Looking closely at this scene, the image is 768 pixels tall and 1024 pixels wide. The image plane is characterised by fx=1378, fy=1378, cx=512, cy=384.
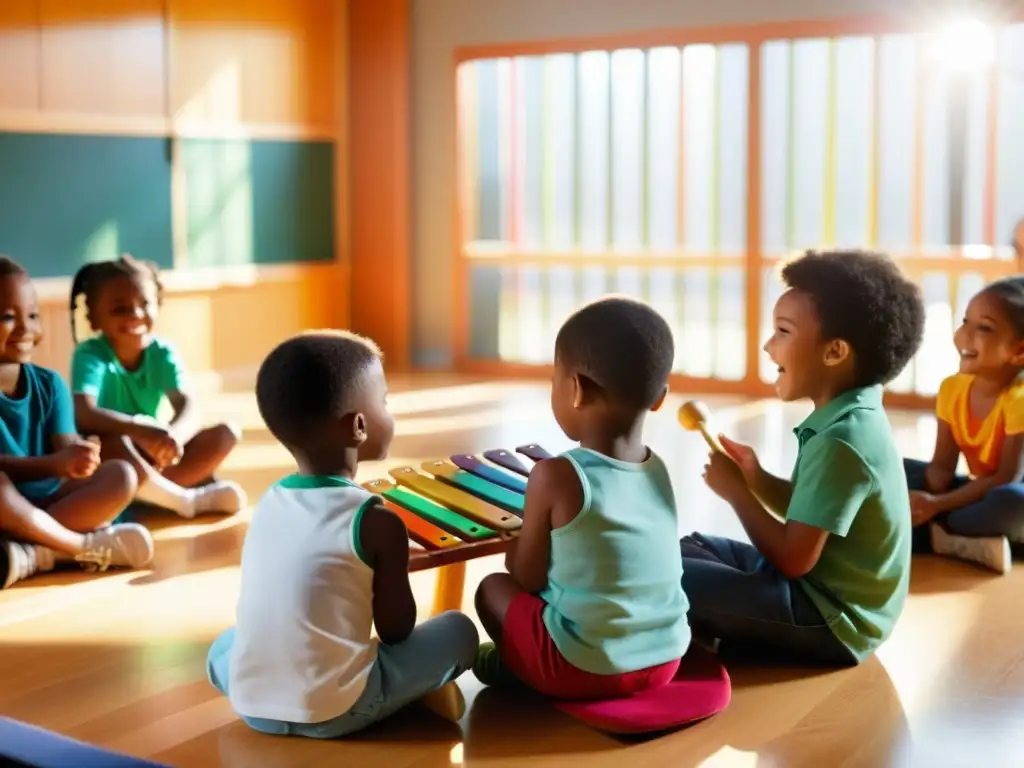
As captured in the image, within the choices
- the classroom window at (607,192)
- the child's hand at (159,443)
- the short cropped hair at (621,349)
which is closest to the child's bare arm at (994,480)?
the short cropped hair at (621,349)

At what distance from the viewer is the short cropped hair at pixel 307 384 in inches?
80.0

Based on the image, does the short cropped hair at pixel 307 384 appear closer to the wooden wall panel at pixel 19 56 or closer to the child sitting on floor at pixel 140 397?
the child sitting on floor at pixel 140 397

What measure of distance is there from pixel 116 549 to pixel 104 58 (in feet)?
9.19

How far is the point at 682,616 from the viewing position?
224 cm

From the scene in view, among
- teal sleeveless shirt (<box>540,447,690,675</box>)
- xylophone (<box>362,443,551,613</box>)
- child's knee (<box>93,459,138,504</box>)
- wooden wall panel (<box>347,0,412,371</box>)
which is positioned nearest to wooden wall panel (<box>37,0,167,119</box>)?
wooden wall panel (<box>347,0,412,371</box>)

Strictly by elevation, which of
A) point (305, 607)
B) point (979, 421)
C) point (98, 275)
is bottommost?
point (305, 607)

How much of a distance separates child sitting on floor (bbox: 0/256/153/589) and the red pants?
3.95 feet

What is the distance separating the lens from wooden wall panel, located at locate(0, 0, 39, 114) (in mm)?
4879

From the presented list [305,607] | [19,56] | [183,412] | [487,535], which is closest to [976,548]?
[487,535]

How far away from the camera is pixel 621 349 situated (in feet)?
6.86

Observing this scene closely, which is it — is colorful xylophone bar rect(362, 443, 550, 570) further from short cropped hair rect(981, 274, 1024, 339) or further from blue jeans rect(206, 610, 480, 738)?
short cropped hair rect(981, 274, 1024, 339)

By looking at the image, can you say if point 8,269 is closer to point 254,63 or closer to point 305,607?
point 305,607

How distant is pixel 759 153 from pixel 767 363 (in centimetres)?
89

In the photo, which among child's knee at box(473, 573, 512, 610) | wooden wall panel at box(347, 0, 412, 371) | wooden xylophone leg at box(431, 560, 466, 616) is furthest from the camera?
wooden wall panel at box(347, 0, 412, 371)
